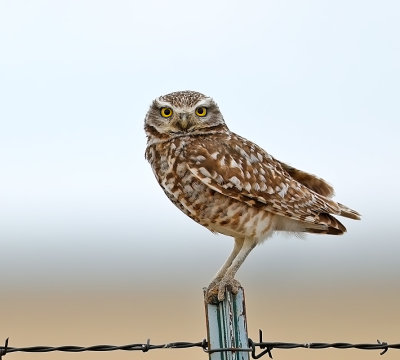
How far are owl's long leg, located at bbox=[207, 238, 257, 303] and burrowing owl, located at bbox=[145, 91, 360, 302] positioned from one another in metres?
0.01

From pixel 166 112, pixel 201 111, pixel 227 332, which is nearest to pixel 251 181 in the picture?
pixel 201 111

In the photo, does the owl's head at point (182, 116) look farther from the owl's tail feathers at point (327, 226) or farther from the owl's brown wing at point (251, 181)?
the owl's tail feathers at point (327, 226)

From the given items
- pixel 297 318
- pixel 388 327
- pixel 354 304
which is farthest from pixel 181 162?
pixel 354 304

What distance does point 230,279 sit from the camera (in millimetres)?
6070

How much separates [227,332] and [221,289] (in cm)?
43

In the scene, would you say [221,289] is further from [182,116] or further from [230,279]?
[182,116]

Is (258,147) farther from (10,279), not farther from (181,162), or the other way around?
(10,279)

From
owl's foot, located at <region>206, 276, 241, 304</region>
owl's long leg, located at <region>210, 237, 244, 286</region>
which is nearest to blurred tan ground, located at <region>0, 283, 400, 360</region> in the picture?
owl's long leg, located at <region>210, 237, 244, 286</region>

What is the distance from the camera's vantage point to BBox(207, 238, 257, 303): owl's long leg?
5.72 m

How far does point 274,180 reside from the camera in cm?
705

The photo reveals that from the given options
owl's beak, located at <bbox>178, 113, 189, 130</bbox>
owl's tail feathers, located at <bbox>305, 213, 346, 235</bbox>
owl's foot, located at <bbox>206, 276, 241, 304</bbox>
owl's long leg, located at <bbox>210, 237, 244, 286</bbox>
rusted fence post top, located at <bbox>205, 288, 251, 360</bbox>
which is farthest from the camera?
owl's beak, located at <bbox>178, 113, 189, 130</bbox>

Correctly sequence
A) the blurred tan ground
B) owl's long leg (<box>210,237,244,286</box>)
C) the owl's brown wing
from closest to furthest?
owl's long leg (<box>210,237,244,286</box>) < the owl's brown wing < the blurred tan ground

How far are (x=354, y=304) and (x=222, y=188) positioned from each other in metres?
26.0

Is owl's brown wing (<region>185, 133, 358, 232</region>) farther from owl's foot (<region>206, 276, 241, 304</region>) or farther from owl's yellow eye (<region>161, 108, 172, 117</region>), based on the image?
owl's foot (<region>206, 276, 241, 304</region>)
